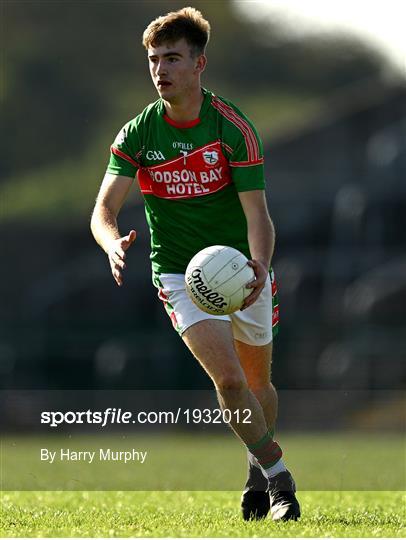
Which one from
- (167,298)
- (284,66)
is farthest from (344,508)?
(284,66)

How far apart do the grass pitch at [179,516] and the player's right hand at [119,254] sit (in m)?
1.27

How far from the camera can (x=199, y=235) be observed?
741cm

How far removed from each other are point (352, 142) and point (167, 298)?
136ft

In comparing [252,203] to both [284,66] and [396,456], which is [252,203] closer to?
[396,456]

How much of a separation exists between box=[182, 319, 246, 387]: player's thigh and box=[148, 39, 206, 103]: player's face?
4.12ft

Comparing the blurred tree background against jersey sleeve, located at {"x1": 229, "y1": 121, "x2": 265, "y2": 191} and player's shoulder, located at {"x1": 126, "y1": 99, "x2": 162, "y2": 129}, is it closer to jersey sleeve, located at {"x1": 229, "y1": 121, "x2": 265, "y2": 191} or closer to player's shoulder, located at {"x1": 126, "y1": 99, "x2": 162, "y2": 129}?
Answer: player's shoulder, located at {"x1": 126, "y1": 99, "x2": 162, "y2": 129}

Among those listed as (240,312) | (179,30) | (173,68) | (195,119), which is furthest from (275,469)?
(179,30)

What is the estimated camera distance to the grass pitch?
6.49m

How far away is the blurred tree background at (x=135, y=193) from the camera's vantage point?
118 ft

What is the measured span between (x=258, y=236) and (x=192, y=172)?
0.55 metres

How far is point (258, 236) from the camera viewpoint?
7035mm

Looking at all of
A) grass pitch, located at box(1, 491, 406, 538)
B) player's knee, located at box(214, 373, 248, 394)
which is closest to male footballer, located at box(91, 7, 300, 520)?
player's knee, located at box(214, 373, 248, 394)
